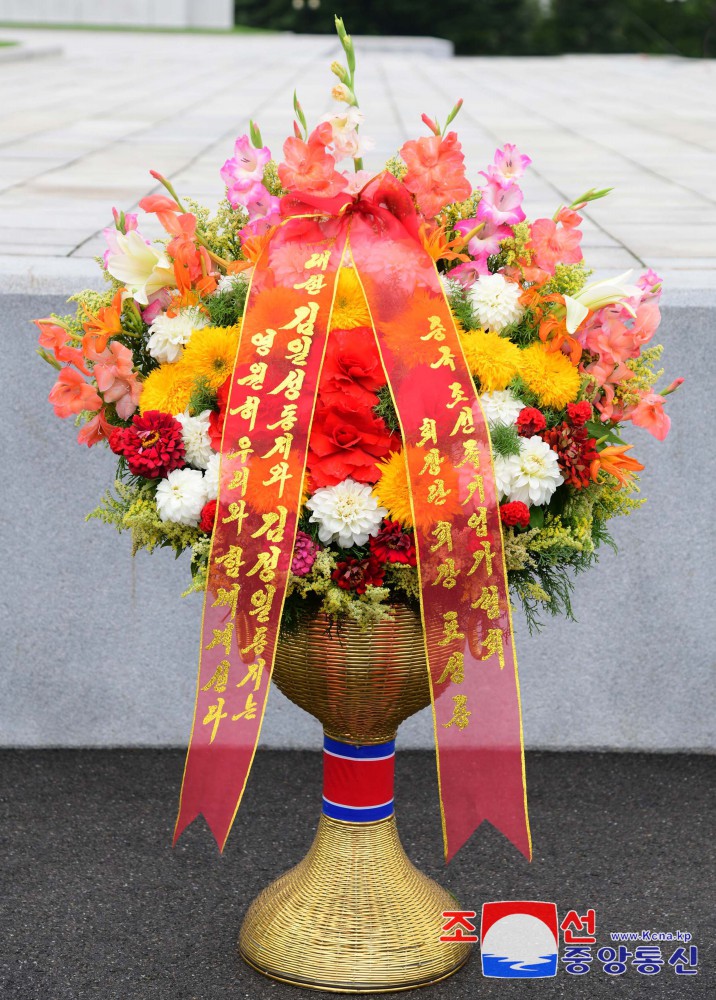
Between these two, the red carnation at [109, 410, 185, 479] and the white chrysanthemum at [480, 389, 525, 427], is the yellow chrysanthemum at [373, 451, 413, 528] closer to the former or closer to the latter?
the white chrysanthemum at [480, 389, 525, 427]

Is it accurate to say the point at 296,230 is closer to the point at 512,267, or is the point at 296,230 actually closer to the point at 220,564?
the point at 512,267

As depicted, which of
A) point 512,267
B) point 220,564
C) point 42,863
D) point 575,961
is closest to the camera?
point 220,564

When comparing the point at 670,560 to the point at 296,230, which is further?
the point at 670,560

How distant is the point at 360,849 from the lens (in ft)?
10.2

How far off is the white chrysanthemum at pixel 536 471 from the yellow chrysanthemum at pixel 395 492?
23 cm

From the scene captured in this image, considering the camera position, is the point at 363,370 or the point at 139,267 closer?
the point at 363,370

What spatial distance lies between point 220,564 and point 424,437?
19.1 inches

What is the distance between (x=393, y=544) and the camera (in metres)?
2.74

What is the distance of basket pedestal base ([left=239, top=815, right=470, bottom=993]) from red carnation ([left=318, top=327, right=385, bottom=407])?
1.01 metres

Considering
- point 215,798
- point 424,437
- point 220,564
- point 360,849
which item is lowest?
point 360,849

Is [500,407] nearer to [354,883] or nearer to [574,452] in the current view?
[574,452]

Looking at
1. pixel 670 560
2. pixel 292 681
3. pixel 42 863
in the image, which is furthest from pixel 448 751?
pixel 670 560


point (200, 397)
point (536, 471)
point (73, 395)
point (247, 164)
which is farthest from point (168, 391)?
point (536, 471)

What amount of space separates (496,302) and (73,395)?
0.92 m
